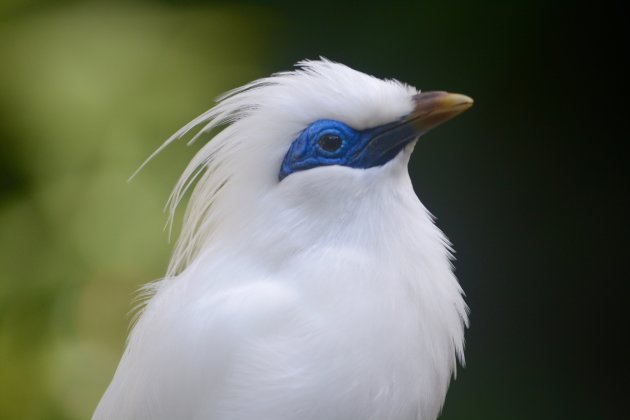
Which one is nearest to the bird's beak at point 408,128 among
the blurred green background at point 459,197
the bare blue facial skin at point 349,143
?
the bare blue facial skin at point 349,143

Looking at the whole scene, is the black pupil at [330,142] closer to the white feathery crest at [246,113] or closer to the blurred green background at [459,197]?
the white feathery crest at [246,113]

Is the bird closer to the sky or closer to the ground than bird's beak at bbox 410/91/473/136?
closer to the ground

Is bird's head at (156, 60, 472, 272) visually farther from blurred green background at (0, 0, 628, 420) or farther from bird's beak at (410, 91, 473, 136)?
blurred green background at (0, 0, 628, 420)

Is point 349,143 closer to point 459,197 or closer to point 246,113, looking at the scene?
point 246,113

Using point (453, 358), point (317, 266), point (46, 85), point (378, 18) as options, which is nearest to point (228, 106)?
point (317, 266)

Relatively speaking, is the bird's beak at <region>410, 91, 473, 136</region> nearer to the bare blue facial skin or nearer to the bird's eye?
the bare blue facial skin

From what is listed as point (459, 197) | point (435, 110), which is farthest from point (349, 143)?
point (459, 197)

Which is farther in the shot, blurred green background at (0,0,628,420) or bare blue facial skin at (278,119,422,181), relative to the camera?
blurred green background at (0,0,628,420)

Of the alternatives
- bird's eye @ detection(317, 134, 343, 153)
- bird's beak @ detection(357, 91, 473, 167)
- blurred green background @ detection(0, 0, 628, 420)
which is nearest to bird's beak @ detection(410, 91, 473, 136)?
bird's beak @ detection(357, 91, 473, 167)
